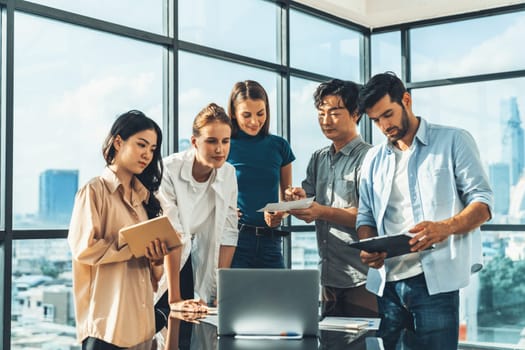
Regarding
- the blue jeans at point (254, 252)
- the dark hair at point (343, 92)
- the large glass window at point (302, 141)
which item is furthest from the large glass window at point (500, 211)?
the blue jeans at point (254, 252)

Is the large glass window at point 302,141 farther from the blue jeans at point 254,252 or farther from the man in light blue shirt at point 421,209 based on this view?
the man in light blue shirt at point 421,209

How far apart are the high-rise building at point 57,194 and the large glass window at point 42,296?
0.42ft

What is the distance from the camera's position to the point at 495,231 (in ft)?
18.9

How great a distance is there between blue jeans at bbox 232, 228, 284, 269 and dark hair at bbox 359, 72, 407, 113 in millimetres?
896

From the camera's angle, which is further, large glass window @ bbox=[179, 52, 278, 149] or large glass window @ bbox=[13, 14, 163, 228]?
large glass window @ bbox=[179, 52, 278, 149]

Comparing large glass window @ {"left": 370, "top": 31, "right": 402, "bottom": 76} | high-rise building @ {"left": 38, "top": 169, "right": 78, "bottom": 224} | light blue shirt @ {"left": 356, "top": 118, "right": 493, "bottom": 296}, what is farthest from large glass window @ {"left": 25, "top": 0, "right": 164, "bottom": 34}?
large glass window @ {"left": 370, "top": 31, "right": 402, "bottom": 76}

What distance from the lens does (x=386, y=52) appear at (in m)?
6.34

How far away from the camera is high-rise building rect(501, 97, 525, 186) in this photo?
5703mm

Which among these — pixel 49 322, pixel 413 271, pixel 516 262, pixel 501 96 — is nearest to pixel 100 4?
pixel 49 322

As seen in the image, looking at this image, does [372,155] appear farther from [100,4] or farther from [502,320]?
[502,320]

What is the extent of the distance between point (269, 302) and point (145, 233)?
0.46 m

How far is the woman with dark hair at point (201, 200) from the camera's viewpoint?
296 cm

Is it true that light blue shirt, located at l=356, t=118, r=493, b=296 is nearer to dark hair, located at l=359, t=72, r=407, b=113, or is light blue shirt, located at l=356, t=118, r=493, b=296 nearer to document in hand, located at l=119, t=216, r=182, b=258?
dark hair, located at l=359, t=72, r=407, b=113

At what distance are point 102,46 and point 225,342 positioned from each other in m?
2.42
